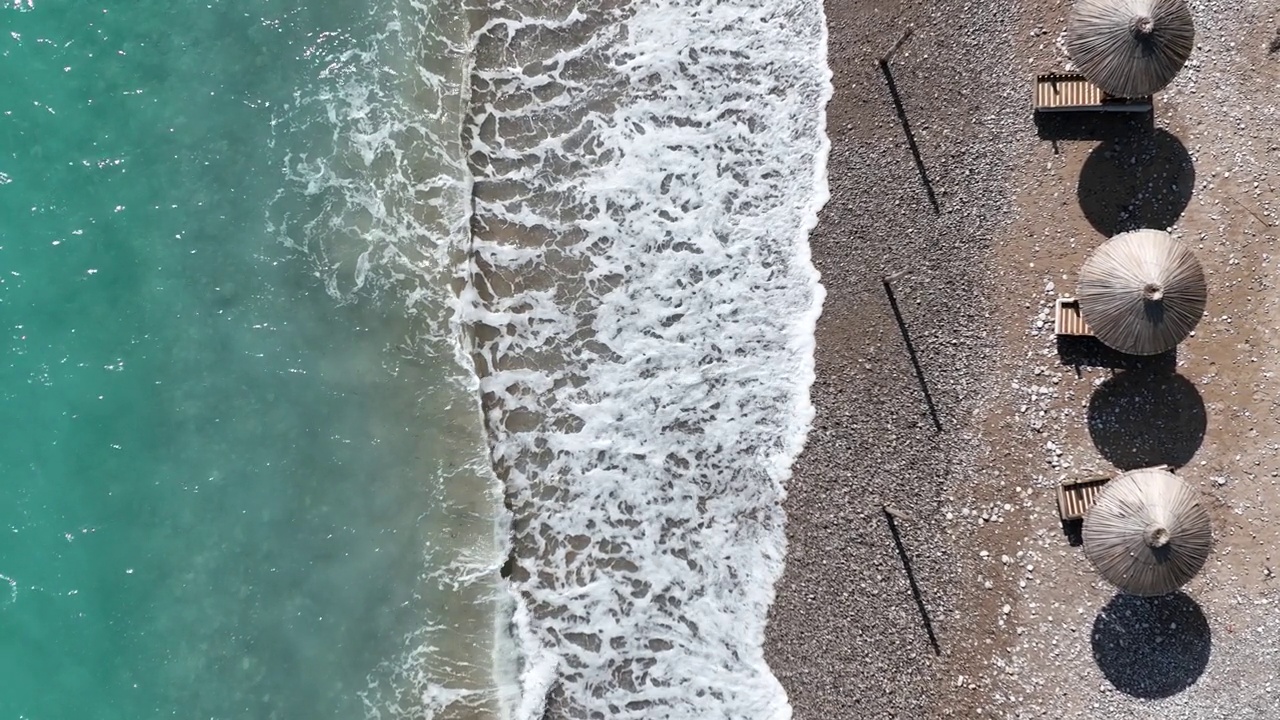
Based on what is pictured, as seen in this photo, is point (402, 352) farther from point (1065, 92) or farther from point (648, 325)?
point (1065, 92)

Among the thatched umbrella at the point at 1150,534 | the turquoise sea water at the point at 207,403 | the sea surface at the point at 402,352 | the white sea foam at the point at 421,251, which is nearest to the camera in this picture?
the thatched umbrella at the point at 1150,534

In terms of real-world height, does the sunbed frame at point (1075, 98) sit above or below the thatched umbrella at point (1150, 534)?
above

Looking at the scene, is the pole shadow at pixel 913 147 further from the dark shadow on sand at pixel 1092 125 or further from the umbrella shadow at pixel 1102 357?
the umbrella shadow at pixel 1102 357

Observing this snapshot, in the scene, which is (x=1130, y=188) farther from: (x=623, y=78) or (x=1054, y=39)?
(x=623, y=78)

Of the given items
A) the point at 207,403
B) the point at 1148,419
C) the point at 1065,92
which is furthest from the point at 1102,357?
the point at 207,403

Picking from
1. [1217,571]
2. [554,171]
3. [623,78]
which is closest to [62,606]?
[554,171]

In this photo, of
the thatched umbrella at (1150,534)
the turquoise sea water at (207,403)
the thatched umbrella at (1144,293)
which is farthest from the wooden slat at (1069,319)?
the turquoise sea water at (207,403)
